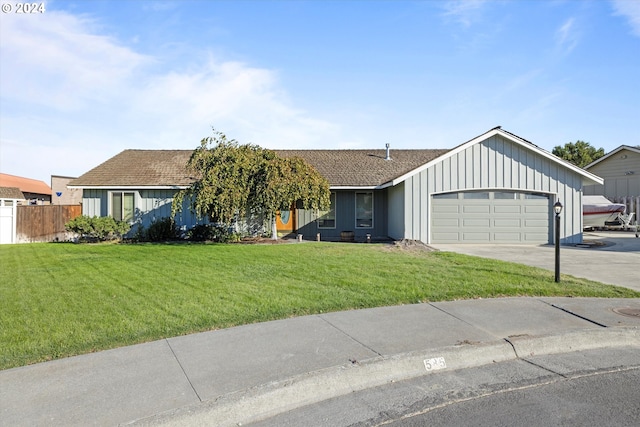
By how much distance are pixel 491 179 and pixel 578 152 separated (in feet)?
128

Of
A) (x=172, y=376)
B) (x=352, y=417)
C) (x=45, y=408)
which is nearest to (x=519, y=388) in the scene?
(x=352, y=417)

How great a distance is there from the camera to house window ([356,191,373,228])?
21453 mm

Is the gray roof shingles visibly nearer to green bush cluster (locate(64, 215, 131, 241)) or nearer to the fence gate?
green bush cluster (locate(64, 215, 131, 241))

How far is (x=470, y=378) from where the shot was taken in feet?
15.8

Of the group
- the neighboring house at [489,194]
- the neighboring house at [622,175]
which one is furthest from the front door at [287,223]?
the neighboring house at [622,175]

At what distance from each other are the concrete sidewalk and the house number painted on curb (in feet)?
0.04

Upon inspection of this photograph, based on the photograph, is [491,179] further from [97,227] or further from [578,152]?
[578,152]

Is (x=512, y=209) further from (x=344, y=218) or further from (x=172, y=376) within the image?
(x=172, y=376)

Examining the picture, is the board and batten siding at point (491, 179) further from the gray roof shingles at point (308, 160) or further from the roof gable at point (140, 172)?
the roof gable at point (140, 172)

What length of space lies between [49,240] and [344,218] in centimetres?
1385

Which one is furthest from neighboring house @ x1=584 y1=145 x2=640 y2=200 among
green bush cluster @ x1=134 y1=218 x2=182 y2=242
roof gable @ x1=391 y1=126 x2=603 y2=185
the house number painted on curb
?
the house number painted on curb

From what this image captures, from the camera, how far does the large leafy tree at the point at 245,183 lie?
54.1ft

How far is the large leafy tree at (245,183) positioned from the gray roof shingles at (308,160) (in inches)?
140

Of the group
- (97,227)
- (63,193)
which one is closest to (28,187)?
(63,193)
